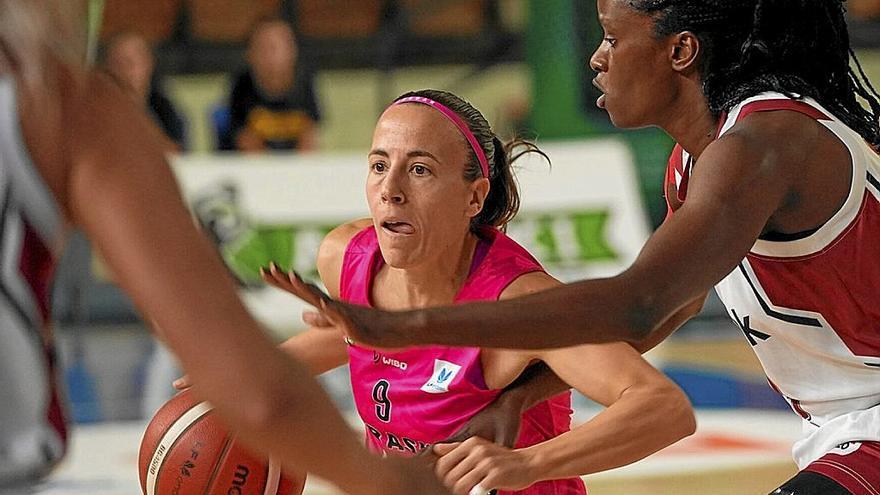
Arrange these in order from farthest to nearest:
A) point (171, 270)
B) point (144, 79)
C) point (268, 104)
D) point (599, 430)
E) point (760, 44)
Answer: point (268, 104) < point (144, 79) < point (599, 430) < point (760, 44) < point (171, 270)

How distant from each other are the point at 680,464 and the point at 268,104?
152 inches

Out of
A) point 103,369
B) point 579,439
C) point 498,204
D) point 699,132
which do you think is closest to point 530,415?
point 579,439

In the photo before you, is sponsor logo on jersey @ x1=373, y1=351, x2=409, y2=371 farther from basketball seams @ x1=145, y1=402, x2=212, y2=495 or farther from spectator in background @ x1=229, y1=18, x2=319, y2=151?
spectator in background @ x1=229, y1=18, x2=319, y2=151

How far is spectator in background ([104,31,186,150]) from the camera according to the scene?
25.2 ft

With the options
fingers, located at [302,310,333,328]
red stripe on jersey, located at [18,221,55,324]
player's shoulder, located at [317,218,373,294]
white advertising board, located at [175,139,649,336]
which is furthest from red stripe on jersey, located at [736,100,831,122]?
white advertising board, located at [175,139,649,336]

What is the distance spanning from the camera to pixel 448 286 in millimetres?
2936

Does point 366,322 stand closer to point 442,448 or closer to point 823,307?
point 442,448

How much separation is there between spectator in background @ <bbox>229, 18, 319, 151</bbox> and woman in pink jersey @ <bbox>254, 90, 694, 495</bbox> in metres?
5.16

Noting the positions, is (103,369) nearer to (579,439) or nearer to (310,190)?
(310,190)

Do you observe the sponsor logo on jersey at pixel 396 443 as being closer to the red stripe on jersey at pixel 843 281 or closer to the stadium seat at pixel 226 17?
the red stripe on jersey at pixel 843 281

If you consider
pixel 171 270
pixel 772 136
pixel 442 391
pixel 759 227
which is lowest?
pixel 442 391

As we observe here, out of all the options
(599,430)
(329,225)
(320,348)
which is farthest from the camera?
(329,225)

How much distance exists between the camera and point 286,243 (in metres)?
7.42

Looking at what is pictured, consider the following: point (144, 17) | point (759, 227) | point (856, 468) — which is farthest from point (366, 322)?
point (144, 17)
